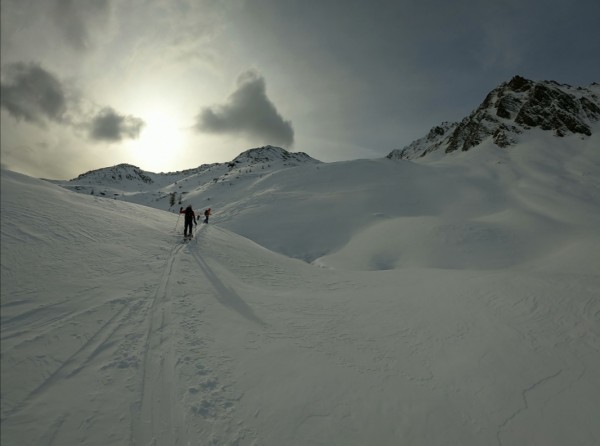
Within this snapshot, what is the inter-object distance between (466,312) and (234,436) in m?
7.72

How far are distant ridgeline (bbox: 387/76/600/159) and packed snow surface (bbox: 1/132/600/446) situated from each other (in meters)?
55.8

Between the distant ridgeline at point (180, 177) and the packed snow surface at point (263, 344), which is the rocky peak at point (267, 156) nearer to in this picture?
the distant ridgeline at point (180, 177)

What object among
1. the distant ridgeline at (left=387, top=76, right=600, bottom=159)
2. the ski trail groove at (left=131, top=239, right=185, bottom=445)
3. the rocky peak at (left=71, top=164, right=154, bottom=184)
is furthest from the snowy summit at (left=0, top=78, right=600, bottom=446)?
the rocky peak at (left=71, top=164, right=154, bottom=184)

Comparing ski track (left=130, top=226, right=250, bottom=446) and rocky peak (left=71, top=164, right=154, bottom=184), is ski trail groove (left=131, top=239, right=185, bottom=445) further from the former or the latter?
rocky peak (left=71, top=164, right=154, bottom=184)

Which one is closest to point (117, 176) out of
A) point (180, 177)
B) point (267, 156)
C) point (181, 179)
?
point (180, 177)

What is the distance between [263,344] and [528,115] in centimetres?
7523

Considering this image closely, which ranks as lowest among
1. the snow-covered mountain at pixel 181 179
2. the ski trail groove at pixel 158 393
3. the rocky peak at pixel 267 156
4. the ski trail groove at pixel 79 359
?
the ski trail groove at pixel 158 393

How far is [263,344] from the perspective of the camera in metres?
6.69

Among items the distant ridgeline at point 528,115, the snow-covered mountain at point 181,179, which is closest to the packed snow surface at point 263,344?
the snow-covered mountain at point 181,179

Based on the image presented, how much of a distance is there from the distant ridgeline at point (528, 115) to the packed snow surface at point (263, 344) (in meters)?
55.8

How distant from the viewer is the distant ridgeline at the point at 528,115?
5614cm

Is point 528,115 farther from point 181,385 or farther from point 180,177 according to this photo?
point 180,177

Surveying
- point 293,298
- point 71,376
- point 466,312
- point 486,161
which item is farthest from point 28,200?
point 486,161

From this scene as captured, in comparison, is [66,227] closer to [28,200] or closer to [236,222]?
[28,200]
